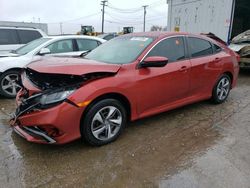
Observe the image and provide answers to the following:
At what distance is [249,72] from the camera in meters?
9.29

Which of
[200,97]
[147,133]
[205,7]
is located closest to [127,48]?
[147,133]

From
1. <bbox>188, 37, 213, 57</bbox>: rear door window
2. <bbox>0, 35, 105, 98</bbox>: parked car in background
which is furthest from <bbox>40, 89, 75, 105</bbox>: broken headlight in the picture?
<bbox>188, 37, 213, 57</bbox>: rear door window

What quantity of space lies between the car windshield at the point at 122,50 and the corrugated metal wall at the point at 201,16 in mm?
9450

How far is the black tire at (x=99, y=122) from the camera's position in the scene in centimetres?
307

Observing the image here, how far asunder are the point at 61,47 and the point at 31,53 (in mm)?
839

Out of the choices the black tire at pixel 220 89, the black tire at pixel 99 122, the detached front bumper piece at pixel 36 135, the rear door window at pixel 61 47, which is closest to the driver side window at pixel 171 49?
the black tire at pixel 99 122

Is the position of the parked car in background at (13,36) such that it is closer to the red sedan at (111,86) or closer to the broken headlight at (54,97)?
the red sedan at (111,86)

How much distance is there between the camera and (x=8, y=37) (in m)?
8.10

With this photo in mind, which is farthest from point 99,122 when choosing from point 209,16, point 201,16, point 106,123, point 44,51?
point 201,16

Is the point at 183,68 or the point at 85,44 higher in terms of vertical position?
the point at 85,44

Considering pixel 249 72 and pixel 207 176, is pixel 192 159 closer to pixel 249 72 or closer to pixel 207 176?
pixel 207 176

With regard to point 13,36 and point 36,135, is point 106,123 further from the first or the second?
point 13,36

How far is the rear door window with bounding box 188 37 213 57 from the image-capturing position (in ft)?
14.4

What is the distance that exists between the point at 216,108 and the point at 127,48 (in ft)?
7.63
